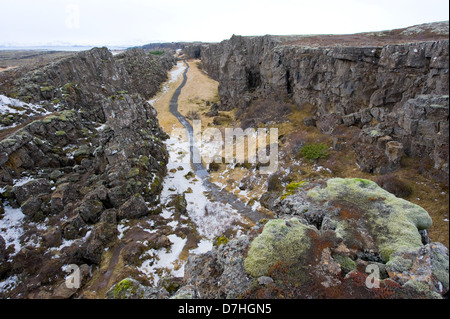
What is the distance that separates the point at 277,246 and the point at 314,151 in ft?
58.4

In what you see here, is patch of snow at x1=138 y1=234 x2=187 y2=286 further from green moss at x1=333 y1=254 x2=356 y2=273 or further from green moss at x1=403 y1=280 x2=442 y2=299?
green moss at x1=403 y1=280 x2=442 y2=299

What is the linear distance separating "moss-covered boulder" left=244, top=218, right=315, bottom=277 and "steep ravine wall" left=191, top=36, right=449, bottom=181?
13.3 m

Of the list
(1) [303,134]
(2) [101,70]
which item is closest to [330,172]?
(1) [303,134]

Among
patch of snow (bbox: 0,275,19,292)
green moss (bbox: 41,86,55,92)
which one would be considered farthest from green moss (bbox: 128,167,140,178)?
green moss (bbox: 41,86,55,92)

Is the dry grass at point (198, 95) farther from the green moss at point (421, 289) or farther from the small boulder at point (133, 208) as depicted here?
the green moss at point (421, 289)

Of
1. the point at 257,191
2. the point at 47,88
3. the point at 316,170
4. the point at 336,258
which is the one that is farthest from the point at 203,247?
the point at 47,88

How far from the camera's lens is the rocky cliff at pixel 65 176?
1485 centimetres

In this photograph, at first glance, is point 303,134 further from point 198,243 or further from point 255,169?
point 198,243

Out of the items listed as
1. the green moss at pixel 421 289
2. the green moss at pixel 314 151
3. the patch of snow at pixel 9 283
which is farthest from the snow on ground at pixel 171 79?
the green moss at pixel 421 289

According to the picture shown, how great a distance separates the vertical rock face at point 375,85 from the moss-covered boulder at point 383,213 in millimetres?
9016

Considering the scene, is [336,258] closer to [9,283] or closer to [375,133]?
[375,133]

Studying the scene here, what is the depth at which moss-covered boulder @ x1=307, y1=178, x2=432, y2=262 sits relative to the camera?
8.03 meters

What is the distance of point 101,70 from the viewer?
4003 centimetres
